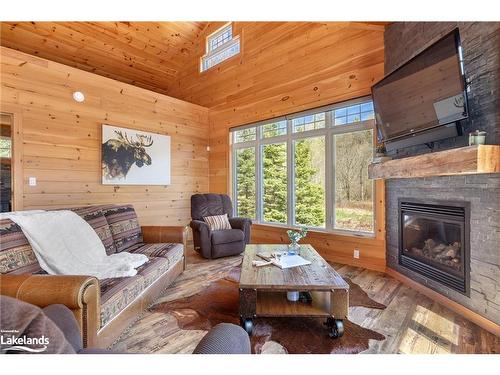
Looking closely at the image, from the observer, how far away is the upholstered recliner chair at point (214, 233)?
11.5 feet

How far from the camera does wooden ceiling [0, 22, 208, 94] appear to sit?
358cm

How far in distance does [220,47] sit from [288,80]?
1.86m

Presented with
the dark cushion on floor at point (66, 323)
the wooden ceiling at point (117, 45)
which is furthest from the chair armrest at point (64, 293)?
the wooden ceiling at point (117, 45)

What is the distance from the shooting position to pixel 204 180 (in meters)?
5.20

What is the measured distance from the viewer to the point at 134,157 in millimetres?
4047

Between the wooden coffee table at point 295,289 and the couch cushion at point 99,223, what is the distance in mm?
1465

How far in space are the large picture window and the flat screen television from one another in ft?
2.03

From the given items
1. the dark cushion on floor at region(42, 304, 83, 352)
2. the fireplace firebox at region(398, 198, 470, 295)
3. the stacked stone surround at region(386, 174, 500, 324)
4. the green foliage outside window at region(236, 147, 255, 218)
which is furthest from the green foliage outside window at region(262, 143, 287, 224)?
the dark cushion on floor at region(42, 304, 83, 352)

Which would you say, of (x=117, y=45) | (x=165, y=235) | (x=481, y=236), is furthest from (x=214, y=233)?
(x=117, y=45)

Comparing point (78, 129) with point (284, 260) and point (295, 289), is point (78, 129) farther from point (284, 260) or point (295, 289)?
point (295, 289)

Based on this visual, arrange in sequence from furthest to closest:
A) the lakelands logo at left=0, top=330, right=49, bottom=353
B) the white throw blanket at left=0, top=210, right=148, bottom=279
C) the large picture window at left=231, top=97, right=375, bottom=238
Answer: the large picture window at left=231, top=97, right=375, bottom=238 < the white throw blanket at left=0, top=210, right=148, bottom=279 < the lakelands logo at left=0, top=330, right=49, bottom=353

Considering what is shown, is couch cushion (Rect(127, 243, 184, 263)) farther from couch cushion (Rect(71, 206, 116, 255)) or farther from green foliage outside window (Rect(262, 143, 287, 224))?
green foliage outside window (Rect(262, 143, 287, 224))
